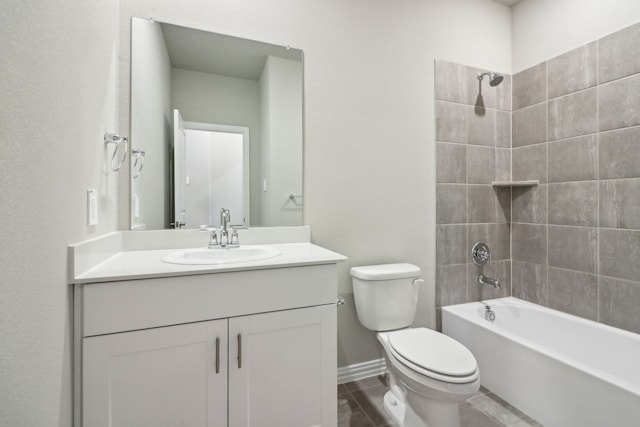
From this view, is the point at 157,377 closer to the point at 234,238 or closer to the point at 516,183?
the point at 234,238

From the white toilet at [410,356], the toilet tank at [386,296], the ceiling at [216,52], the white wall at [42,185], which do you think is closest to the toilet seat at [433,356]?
the white toilet at [410,356]

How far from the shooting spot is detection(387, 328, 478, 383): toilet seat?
3.97 ft

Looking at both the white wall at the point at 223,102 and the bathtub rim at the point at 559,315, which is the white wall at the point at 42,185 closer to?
the white wall at the point at 223,102

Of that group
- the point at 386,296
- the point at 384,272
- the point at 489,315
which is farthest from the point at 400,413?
the point at 489,315

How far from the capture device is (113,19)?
4.44ft

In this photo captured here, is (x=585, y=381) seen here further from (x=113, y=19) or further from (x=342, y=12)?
(x=113, y=19)

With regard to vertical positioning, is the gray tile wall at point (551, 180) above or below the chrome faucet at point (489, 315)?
above

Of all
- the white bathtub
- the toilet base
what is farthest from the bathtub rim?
the toilet base

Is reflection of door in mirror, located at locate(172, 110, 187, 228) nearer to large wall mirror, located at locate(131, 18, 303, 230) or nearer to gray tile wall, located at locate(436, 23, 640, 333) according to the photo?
large wall mirror, located at locate(131, 18, 303, 230)

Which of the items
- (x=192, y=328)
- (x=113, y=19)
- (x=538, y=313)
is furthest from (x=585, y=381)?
(x=113, y=19)

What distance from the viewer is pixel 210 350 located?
1.09 metres

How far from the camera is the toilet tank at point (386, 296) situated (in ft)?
5.55

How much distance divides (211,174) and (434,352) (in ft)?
4.70

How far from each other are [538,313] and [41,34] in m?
2.83
